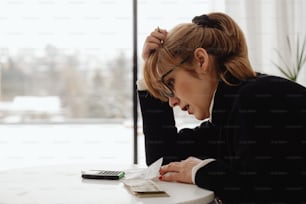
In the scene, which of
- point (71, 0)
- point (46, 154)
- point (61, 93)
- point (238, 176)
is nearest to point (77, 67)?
point (61, 93)

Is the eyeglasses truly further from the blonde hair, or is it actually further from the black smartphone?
the black smartphone

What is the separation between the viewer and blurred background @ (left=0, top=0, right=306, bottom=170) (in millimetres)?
1949

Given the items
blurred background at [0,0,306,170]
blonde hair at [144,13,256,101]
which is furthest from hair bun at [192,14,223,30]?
blurred background at [0,0,306,170]

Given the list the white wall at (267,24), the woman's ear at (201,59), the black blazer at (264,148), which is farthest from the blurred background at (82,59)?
the black blazer at (264,148)

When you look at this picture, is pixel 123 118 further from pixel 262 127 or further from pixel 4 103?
pixel 262 127

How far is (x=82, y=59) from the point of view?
6.49 ft

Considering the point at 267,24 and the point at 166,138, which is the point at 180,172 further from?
the point at 267,24

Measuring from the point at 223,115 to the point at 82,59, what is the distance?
3.59ft

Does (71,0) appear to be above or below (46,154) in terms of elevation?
above

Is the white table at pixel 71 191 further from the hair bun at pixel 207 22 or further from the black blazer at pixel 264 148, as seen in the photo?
the hair bun at pixel 207 22

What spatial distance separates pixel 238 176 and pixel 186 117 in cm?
111

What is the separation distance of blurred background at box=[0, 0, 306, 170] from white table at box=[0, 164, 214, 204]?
37.2 inches

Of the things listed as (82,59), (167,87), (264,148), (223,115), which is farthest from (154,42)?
(82,59)

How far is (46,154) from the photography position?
2035mm
